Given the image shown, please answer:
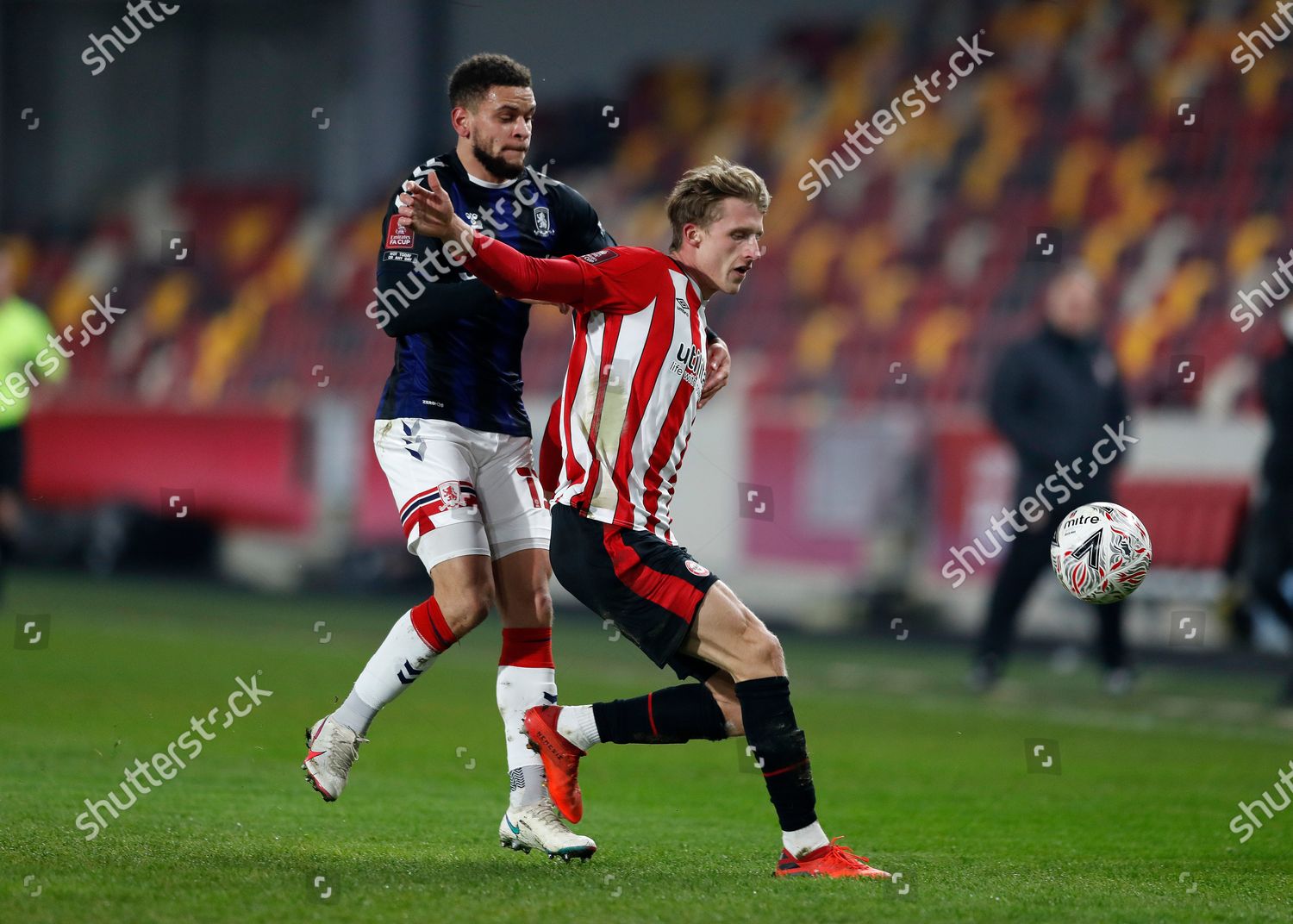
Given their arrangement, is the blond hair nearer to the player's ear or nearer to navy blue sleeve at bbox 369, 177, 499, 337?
navy blue sleeve at bbox 369, 177, 499, 337

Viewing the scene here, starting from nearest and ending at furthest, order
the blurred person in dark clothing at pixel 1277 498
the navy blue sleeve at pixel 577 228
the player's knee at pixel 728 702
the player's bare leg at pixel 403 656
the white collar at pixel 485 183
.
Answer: the player's knee at pixel 728 702, the player's bare leg at pixel 403 656, the white collar at pixel 485 183, the navy blue sleeve at pixel 577 228, the blurred person in dark clothing at pixel 1277 498

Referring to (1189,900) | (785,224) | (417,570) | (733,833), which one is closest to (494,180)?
(733,833)

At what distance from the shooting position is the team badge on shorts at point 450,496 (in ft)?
16.7

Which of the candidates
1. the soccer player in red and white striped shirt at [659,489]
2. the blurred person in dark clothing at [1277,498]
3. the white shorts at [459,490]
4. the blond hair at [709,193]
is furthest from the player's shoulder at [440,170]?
the blurred person in dark clothing at [1277,498]

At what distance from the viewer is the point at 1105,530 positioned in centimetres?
580

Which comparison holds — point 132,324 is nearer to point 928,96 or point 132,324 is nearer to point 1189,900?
point 928,96

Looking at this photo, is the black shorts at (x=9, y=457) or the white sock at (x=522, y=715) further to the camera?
the black shorts at (x=9, y=457)

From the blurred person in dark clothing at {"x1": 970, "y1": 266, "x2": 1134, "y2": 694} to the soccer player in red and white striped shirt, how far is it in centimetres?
546

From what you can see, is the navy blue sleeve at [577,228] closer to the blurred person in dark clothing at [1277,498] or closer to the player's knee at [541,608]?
the player's knee at [541,608]

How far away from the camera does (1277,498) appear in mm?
10031

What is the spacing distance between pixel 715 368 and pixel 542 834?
4.73 ft

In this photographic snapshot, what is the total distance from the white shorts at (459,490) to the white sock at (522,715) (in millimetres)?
370

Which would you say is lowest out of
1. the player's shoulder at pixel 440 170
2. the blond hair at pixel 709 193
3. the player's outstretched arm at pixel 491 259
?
the player's outstretched arm at pixel 491 259

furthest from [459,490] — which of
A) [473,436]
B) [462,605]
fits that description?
[462,605]
